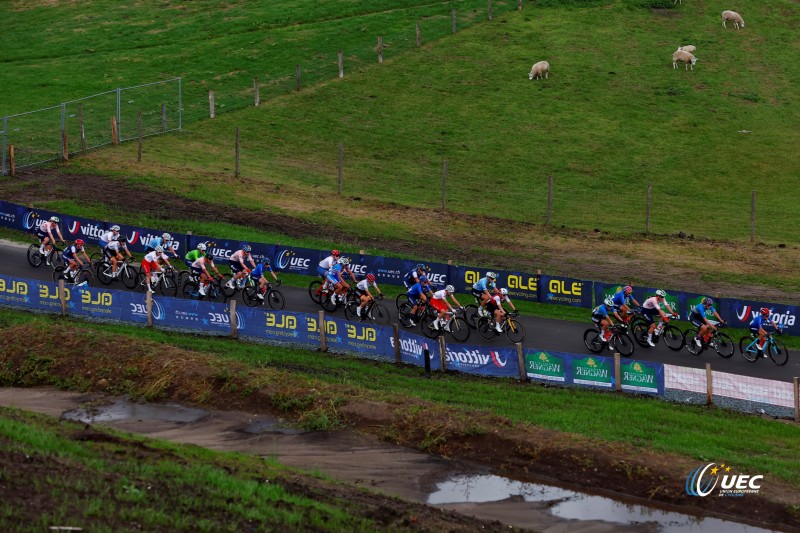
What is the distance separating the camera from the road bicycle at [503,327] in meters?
30.2

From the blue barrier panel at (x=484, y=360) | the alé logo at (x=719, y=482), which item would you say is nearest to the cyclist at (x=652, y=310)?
the blue barrier panel at (x=484, y=360)

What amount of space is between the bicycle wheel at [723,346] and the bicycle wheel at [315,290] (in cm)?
1309

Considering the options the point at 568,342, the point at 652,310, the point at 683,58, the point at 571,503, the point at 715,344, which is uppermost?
the point at 683,58

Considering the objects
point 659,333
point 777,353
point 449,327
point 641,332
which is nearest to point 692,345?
point 659,333

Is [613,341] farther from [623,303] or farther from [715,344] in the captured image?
[715,344]

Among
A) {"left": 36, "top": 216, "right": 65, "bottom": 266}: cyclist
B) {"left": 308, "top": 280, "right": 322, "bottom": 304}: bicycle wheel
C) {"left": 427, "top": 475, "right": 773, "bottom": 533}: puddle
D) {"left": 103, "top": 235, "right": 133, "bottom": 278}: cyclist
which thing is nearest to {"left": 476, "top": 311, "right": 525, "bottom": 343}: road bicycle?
{"left": 308, "top": 280, "right": 322, "bottom": 304}: bicycle wheel

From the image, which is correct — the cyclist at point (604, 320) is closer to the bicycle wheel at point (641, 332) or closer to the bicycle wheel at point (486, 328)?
the bicycle wheel at point (641, 332)

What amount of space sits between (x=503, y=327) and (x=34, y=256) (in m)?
18.0

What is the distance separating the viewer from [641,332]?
3012 cm

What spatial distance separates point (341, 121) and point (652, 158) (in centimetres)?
1858

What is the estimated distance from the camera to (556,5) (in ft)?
244

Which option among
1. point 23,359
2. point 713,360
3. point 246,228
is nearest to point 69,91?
point 246,228

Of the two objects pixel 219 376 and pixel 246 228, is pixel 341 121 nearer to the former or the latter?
pixel 246 228

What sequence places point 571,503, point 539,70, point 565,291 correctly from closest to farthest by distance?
point 571,503
point 565,291
point 539,70
